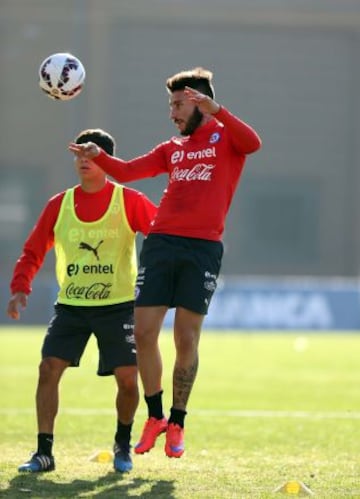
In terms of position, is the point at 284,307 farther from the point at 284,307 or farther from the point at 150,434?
the point at 150,434

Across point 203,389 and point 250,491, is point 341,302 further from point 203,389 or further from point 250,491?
point 250,491

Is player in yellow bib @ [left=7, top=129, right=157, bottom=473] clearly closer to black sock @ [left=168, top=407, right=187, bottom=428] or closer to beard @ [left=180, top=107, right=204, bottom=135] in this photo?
black sock @ [left=168, top=407, right=187, bottom=428]

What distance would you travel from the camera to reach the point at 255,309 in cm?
2338

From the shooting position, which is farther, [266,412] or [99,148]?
[266,412]

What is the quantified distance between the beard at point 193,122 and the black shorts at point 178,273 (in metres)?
0.64

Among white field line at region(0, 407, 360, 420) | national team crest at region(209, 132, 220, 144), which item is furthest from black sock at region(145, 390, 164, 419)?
white field line at region(0, 407, 360, 420)

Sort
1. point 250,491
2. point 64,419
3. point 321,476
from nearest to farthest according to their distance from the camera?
point 250,491, point 321,476, point 64,419

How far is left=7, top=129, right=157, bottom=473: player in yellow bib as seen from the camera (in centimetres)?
738

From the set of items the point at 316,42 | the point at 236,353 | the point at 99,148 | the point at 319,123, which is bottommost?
the point at 236,353

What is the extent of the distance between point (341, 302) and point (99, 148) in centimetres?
1678

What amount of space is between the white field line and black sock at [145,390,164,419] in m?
3.18

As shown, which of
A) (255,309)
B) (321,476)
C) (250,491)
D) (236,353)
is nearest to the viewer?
(250,491)

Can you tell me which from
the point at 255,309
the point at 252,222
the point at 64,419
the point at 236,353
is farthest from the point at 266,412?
the point at 252,222

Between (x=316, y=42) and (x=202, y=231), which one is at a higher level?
(x=316, y=42)
